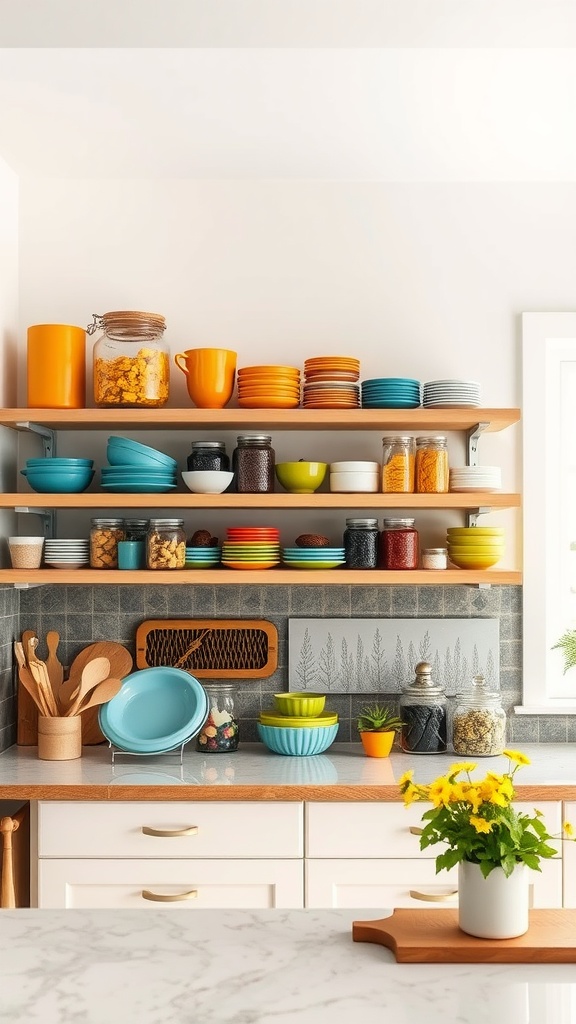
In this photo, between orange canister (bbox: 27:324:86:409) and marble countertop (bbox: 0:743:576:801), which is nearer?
marble countertop (bbox: 0:743:576:801)

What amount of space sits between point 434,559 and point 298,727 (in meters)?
0.64

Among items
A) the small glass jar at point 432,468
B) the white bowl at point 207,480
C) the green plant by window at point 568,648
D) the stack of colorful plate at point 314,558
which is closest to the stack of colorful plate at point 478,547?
the small glass jar at point 432,468

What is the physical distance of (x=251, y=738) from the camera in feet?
11.0

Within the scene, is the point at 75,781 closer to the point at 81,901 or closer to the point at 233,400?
the point at 81,901

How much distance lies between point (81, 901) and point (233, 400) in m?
1.57

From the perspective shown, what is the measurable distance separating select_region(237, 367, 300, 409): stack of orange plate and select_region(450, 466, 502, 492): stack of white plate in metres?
0.54

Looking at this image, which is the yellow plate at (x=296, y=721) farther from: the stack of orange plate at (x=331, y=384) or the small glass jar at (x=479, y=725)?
the stack of orange plate at (x=331, y=384)

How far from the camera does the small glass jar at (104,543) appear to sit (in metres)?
3.16

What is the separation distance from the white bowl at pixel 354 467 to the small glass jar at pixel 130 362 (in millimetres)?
561

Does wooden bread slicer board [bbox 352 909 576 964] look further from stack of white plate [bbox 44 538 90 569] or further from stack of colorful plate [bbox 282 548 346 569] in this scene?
stack of white plate [bbox 44 538 90 569]

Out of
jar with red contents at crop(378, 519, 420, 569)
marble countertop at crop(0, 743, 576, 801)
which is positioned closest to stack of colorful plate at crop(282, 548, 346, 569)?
jar with red contents at crop(378, 519, 420, 569)

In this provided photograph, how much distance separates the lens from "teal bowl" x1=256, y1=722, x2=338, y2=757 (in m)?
3.10

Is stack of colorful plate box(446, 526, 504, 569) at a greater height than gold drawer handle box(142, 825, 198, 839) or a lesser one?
greater

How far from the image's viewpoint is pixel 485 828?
1.47 m
